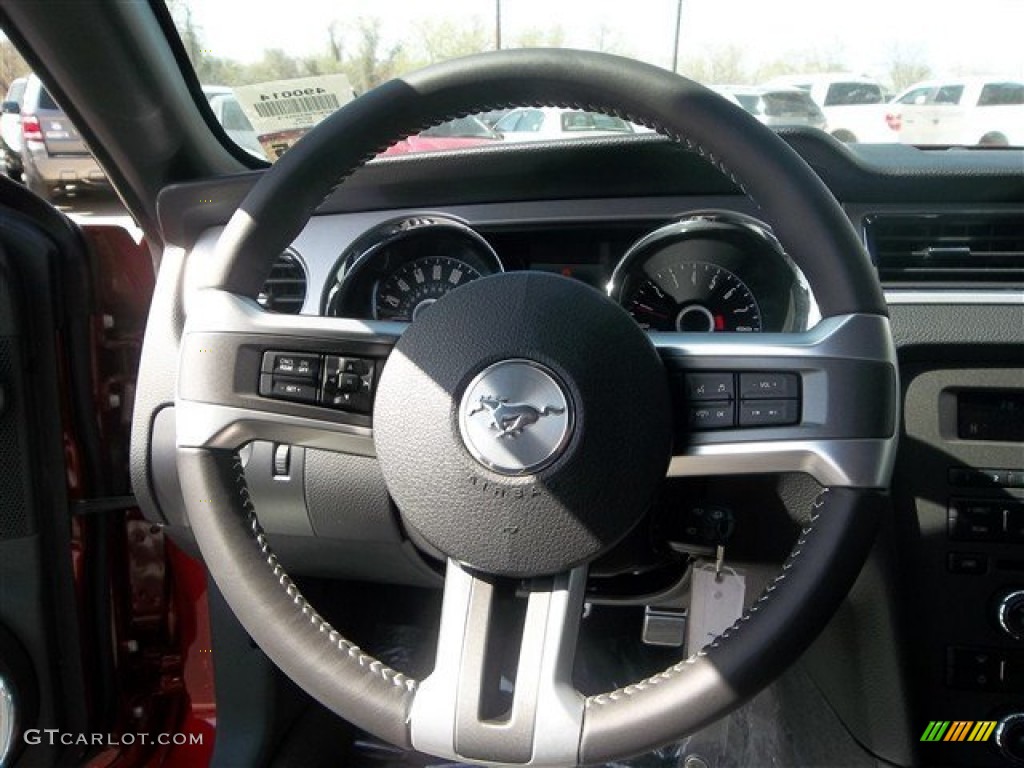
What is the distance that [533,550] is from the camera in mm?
1098

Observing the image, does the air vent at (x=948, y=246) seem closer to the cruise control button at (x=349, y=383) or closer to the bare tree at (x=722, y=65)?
the bare tree at (x=722, y=65)

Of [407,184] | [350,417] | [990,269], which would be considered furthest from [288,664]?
[990,269]

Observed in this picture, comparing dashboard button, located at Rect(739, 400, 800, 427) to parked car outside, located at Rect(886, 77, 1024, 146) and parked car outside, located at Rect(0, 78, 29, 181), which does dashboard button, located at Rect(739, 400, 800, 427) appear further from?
parked car outside, located at Rect(0, 78, 29, 181)

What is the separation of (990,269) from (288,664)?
4.20ft

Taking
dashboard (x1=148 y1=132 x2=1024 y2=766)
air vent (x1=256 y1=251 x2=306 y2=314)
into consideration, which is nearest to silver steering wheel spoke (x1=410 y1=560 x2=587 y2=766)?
dashboard (x1=148 y1=132 x2=1024 y2=766)

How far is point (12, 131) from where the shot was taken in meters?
1.96

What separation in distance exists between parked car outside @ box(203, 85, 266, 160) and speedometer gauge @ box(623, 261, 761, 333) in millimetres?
776

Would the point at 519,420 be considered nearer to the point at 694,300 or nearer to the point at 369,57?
the point at 694,300

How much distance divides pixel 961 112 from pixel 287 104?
1.24 metres

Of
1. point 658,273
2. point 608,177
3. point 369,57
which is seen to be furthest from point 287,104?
point 658,273

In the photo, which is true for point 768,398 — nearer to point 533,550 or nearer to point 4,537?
point 533,550

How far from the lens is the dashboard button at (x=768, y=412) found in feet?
3.60

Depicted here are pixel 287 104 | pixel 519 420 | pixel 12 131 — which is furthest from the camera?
pixel 12 131
